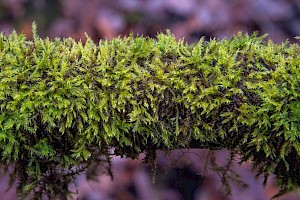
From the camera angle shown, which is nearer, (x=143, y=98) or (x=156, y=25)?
(x=143, y=98)

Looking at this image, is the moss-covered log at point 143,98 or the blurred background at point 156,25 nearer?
the moss-covered log at point 143,98

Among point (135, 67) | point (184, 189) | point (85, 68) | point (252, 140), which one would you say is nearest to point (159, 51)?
point (135, 67)

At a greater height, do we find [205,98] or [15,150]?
[205,98]

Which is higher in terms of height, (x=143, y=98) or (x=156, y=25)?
(x=156, y=25)

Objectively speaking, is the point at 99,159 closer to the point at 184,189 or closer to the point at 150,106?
the point at 150,106
